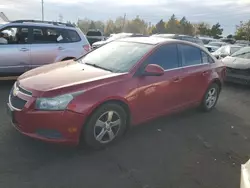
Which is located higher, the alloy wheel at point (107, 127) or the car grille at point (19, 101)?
the car grille at point (19, 101)

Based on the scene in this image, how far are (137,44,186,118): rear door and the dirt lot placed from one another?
45 centimetres

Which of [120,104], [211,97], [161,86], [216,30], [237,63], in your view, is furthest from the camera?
[216,30]

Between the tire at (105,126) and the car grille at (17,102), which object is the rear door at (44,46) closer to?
the car grille at (17,102)

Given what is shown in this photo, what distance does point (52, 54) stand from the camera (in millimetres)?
7641

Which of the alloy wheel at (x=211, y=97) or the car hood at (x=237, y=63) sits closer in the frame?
the alloy wheel at (x=211, y=97)

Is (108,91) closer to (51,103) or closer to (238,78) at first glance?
(51,103)

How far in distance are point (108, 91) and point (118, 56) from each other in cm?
107

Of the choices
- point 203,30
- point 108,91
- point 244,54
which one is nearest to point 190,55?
point 108,91

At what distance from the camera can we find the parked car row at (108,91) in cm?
361

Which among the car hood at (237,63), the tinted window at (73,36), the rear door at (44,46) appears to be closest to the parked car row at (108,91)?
the rear door at (44,46)

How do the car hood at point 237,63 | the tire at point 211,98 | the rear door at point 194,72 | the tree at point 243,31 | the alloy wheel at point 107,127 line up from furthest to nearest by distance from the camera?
the tree at point 243,31
the car hood at point 237,63
the tire at point 211,98
the rear door at point 194,72
the alloy wheel at point 107,127

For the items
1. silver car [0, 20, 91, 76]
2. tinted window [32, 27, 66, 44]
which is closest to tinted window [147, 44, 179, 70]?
silver car [0, 20, 91, 76]

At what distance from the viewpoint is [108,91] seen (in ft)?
12.7

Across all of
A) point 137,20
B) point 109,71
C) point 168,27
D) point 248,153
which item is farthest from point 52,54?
point 137,20
